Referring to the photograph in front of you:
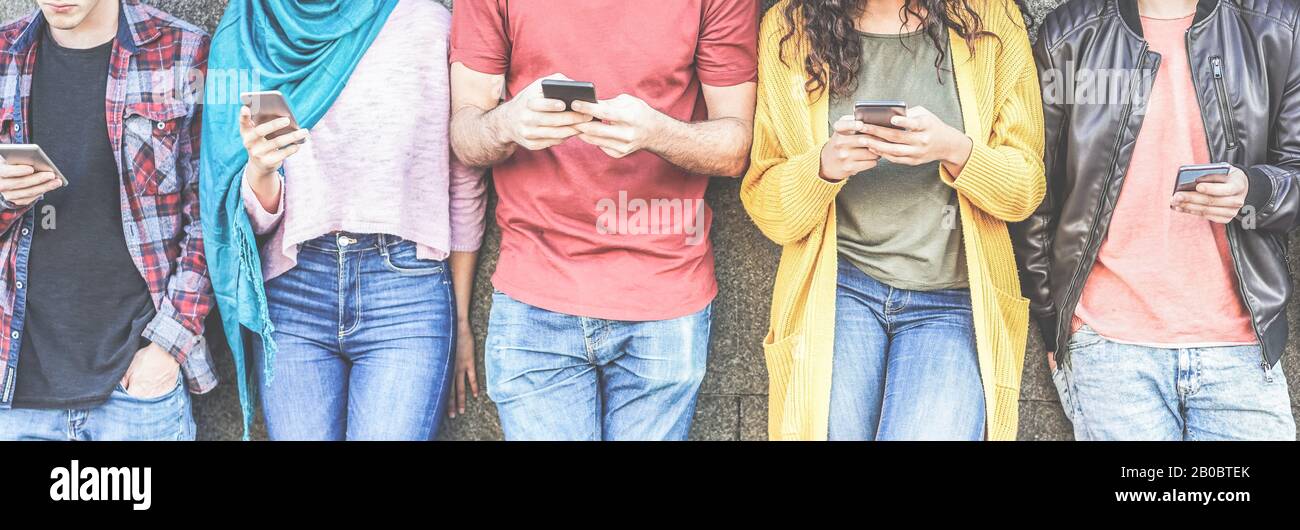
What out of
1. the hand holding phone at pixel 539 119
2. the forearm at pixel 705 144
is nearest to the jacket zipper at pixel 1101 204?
the forearm at pixel 705 144

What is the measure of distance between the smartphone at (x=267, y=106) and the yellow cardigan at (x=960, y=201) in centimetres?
130

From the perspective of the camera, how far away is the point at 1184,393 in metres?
2.85

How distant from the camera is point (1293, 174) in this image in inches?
109

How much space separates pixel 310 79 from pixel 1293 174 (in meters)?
2.78

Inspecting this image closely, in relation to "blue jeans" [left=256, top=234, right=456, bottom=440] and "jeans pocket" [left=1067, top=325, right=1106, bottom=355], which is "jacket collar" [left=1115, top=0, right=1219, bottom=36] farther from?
"blue jeans" [left=256, top=234, right=456, bottom=440]

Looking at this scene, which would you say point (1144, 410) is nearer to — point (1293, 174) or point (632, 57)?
point (1293, 174)

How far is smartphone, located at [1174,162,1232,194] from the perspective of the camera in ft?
8.48

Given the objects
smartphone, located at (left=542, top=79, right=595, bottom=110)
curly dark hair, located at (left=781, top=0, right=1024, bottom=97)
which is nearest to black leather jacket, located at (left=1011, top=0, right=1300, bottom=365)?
curly dark hair, located at (left=781, top=0, right=1024, bottom=97)

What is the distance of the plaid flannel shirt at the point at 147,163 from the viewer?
3.14 meters

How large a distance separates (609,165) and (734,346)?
35.4 inches

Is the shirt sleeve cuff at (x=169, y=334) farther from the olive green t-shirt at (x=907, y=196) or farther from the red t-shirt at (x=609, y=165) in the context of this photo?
the olive green t-shirt at (x=907, y=196)

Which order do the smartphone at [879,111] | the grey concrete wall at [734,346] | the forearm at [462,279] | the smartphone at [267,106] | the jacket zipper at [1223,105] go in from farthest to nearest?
the grey concrete wall at [734,346] < the forearm at [462,279] < the jacket zipper at [1223,105] < the smartphone at [267,106] < the smartphone at [879,111]

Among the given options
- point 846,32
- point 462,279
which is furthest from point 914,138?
point 462,279
